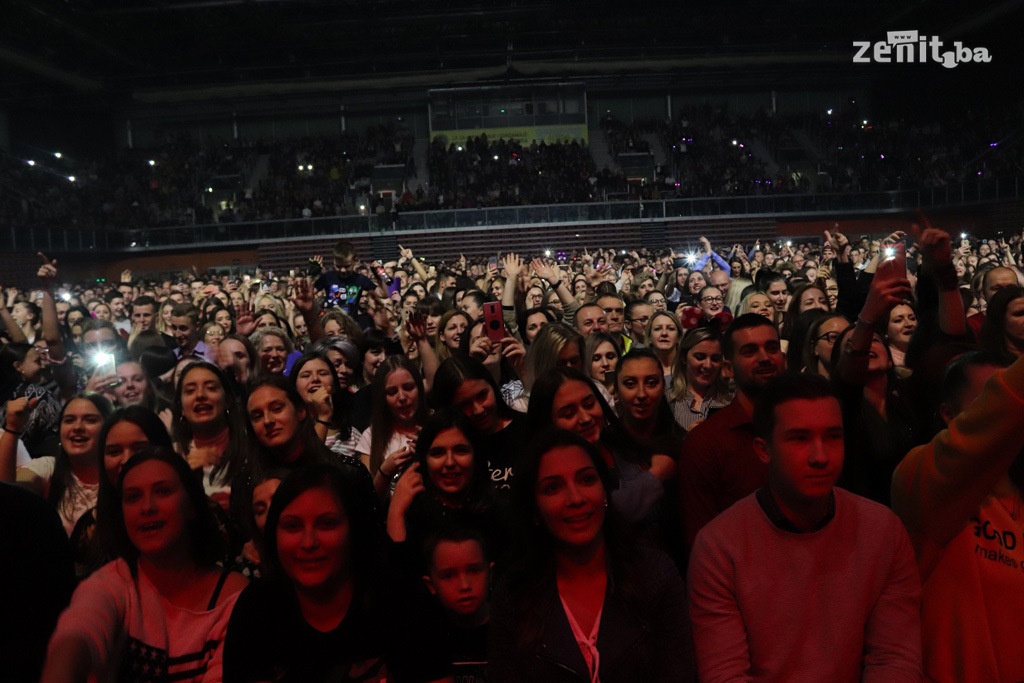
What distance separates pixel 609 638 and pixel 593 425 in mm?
1092

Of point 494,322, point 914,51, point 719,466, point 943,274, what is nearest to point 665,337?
point 494,322

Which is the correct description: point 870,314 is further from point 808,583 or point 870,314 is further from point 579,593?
point 579,593

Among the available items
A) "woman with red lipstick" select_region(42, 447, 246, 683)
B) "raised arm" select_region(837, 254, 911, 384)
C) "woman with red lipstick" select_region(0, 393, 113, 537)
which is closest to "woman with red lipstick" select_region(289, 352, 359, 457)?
"woman with red lipstick" select_region(0, 393, 113, 537)

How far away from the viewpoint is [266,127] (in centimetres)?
3866

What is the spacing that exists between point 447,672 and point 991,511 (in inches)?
54.8

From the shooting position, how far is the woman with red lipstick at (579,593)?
7.25ft

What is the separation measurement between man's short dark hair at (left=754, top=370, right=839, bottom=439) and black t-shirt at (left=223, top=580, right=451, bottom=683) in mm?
995

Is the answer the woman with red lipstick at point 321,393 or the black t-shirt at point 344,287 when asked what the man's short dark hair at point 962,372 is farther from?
the black t-shirt at point 344,287

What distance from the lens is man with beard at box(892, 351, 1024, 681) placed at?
203 cm

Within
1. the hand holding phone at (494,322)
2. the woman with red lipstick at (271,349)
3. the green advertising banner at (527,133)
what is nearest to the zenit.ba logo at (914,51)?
the green advertising banner at (527,133)

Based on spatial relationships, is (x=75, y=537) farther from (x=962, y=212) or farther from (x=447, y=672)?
(x=962, y=212)

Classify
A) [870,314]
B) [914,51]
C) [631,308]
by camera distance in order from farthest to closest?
1. [914,51]
2. [631,308]
3. [870,314]

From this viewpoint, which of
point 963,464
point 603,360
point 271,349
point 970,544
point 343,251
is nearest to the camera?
point 963,464

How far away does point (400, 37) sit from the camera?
109ft
